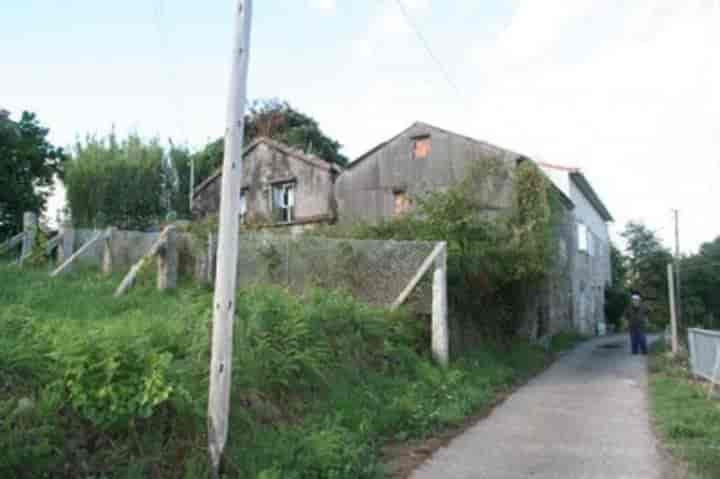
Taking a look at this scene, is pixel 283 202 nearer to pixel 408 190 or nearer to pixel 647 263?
pixel 408 190

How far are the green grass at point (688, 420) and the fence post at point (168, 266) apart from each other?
7.66m

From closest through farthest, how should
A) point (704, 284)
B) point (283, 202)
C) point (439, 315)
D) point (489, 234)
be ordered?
point (439, 315) < point (489, 234) < point (283, 202) < point (704, 284)

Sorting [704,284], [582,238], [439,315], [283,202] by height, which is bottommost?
[439,315]

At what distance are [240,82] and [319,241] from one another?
5.48m

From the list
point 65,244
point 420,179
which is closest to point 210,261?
point 65,244

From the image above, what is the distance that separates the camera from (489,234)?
13.0 metres

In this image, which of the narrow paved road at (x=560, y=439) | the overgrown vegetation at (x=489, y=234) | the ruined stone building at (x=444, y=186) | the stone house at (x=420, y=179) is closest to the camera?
the narrow paved road at (x=560, y=439)

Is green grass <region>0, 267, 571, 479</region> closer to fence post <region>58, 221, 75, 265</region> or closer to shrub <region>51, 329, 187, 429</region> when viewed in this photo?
shrub <region>51, 329, 187, 429</region>

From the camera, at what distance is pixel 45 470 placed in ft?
11.3

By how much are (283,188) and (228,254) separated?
21.4 m

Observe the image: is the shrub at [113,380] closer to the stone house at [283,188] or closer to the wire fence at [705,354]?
the wire fence at [705,354]

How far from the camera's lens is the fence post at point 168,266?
9.28m

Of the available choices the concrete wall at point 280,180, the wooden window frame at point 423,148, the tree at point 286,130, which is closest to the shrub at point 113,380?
the wooden window frame at point 423,148

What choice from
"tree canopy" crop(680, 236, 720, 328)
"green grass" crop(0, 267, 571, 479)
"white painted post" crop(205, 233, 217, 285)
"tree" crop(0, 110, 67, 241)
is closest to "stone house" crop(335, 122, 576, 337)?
"white painted post" crop(205, 233, 217, 285)
